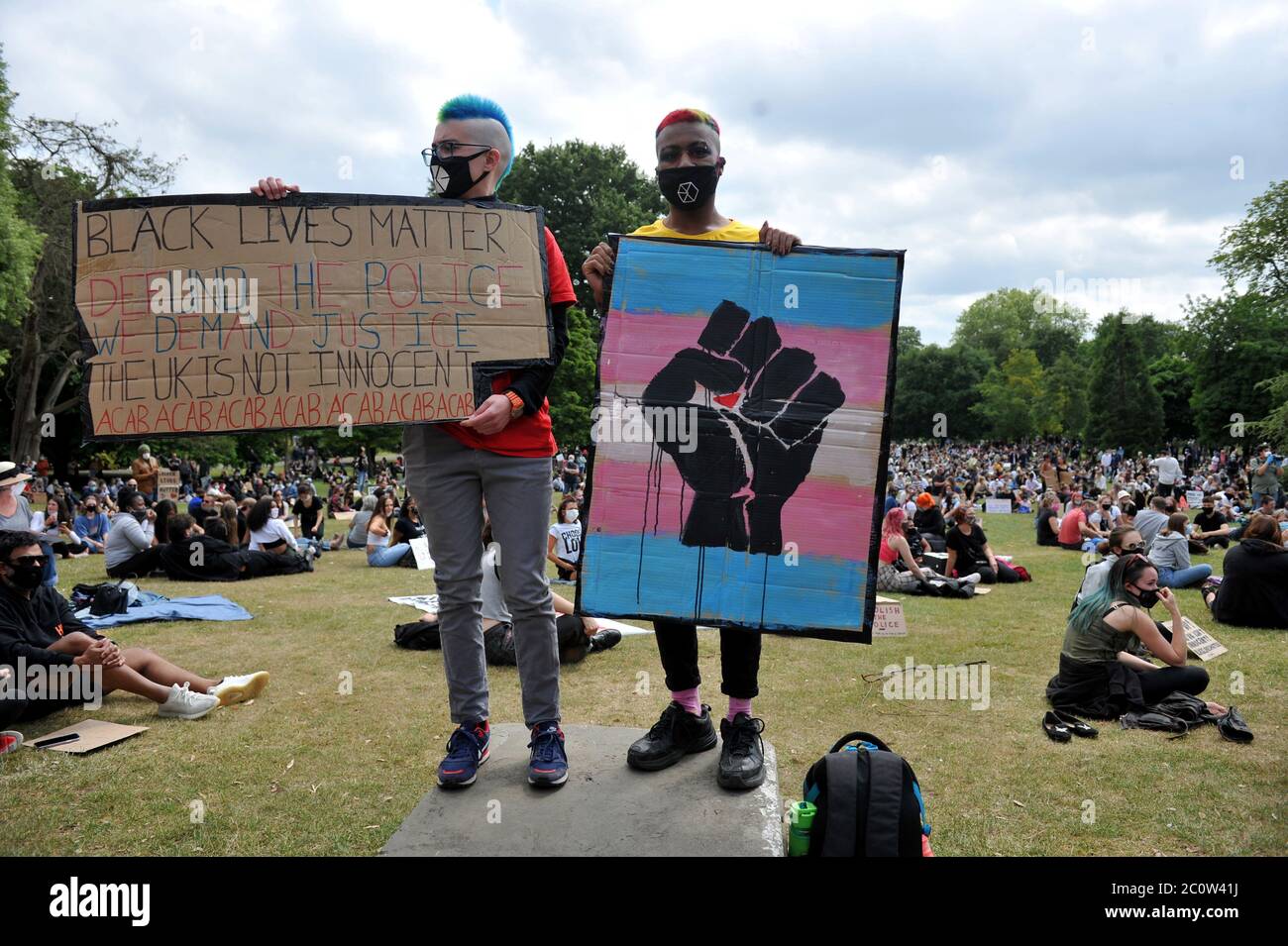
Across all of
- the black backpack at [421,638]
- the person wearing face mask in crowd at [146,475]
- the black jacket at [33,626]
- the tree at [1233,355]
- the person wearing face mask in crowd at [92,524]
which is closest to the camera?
the black jacket at [33,626]

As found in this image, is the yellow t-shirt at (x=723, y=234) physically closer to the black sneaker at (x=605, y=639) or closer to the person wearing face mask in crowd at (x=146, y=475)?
the black sneaker at (x=605, y=639)

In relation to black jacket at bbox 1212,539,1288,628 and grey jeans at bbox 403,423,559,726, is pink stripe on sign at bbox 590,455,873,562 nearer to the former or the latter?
grey jeans at bbox 403,423,559,726

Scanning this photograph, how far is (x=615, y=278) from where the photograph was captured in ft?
12.1

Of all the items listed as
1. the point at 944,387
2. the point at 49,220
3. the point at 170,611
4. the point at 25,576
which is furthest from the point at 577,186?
the point at 944,387

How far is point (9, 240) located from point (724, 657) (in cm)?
2866

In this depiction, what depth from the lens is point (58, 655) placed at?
236 inches

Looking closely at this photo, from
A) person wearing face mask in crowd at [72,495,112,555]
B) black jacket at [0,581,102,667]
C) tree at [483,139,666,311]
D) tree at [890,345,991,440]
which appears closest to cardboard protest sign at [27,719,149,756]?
black jacket at [0,581,102,667]

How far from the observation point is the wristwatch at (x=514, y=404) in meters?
3.47

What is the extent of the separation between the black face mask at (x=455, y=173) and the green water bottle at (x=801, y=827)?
2913 millimetres

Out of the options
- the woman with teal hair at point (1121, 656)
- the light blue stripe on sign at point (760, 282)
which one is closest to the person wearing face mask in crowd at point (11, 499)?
the light blue stripe on sign at point (760, 282)

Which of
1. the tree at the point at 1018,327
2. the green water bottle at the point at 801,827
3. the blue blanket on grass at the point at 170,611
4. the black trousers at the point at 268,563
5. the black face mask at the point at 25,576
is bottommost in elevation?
the black trousers at the point at 268,563

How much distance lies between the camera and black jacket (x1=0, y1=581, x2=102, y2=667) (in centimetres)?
576

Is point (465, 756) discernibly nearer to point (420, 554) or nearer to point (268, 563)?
point (420, 554)
